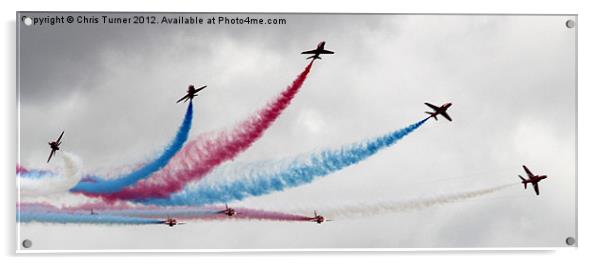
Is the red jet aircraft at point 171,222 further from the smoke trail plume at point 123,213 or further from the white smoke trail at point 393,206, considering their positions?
the white smoke trail at point 393,206

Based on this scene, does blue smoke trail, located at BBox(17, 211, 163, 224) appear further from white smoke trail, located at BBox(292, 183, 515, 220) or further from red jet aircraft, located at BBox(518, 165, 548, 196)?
red jet aircraft, located at BBox(518, 165, 548, 196)

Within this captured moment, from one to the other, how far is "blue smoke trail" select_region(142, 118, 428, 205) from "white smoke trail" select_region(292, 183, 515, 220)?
0.25 meters

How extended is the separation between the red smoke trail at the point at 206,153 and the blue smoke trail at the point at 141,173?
3cm

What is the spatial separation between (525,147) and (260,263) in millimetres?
1961

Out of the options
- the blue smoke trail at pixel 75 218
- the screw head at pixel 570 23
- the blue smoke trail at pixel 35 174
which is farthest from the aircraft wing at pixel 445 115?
the blue smoke trail at pixel 35 174

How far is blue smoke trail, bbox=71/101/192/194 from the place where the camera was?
4883 mm

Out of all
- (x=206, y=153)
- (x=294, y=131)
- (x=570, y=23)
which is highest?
(x=570, y=23)

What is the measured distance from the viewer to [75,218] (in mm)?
4867

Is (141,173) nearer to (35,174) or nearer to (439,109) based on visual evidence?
(35,174)

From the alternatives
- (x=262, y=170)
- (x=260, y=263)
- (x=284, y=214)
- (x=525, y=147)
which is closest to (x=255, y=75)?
(x=262, y=170)

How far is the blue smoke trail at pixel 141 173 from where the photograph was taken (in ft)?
16.0

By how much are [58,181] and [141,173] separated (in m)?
0.55

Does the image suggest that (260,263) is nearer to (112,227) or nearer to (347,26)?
(112,227)

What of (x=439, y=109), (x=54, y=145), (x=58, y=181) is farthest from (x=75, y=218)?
(x=439, y=109)
